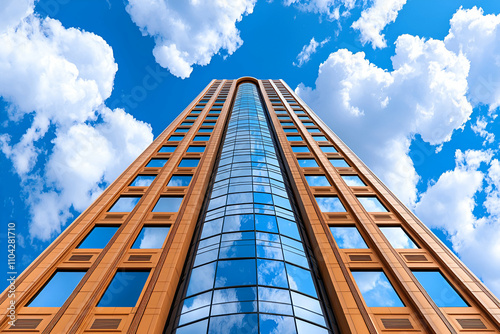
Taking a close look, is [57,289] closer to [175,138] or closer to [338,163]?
[175,138]

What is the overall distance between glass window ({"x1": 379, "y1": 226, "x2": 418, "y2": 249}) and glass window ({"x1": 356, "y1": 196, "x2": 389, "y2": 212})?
216 centimetres

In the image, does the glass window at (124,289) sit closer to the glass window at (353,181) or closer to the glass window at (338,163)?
the glass window at (353,181)

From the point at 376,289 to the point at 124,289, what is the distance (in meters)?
13.6

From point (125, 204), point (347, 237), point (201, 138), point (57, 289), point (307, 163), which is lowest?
point (57, 289)

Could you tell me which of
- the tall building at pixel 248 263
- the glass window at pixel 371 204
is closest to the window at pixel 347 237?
the tall building at pixel 248 263

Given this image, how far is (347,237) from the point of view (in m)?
19.1

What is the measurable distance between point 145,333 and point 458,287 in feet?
53.3

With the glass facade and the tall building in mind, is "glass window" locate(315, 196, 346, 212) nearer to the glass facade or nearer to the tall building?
the tall building

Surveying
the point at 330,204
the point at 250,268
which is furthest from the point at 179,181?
the point at 330,204

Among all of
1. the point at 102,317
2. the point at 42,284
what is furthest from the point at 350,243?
the point at 42,284

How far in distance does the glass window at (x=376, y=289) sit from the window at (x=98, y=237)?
15.6 metres

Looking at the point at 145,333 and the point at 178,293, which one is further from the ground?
the point at 178,293

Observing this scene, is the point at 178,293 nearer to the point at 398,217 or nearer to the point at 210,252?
the point at 210,252

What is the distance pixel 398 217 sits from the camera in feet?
68.9
